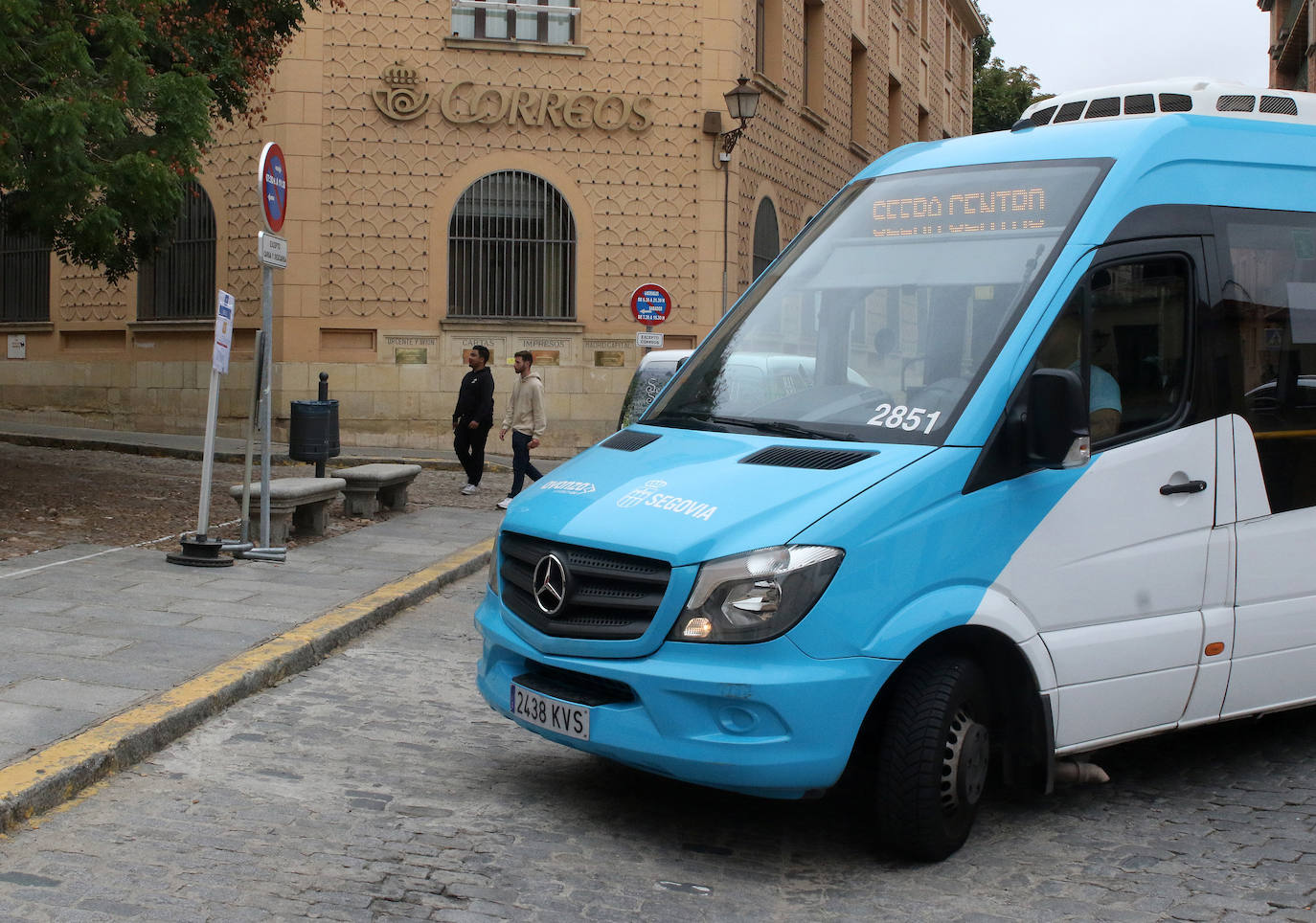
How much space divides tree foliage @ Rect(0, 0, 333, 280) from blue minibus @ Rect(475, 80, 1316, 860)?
661 cm

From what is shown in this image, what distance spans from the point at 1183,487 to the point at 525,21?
1944cm

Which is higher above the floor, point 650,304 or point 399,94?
point 399,94

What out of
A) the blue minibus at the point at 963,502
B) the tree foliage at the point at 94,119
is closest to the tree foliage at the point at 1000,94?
the tree foliage at the point at 94,119

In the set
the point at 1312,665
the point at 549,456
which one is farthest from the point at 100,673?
the point at 549,456

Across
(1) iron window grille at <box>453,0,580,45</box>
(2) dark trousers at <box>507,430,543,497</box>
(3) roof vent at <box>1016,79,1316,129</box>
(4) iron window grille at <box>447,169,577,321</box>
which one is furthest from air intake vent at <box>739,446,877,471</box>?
(1) iron window grille at <box>453,0,580,45</box>

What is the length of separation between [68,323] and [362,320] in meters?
5.45

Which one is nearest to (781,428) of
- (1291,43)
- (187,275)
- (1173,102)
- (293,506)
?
(1173,102)

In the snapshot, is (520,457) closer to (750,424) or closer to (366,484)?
(366,484)

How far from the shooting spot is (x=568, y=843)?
4680mm

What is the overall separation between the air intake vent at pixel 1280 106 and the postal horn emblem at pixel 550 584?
12.4ft

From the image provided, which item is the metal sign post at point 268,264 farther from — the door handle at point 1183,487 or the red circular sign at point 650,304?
the red circular sign at point 650,304

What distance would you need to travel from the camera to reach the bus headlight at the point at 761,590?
4.25m

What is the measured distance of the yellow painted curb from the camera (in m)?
4.77

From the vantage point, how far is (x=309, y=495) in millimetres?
10852
